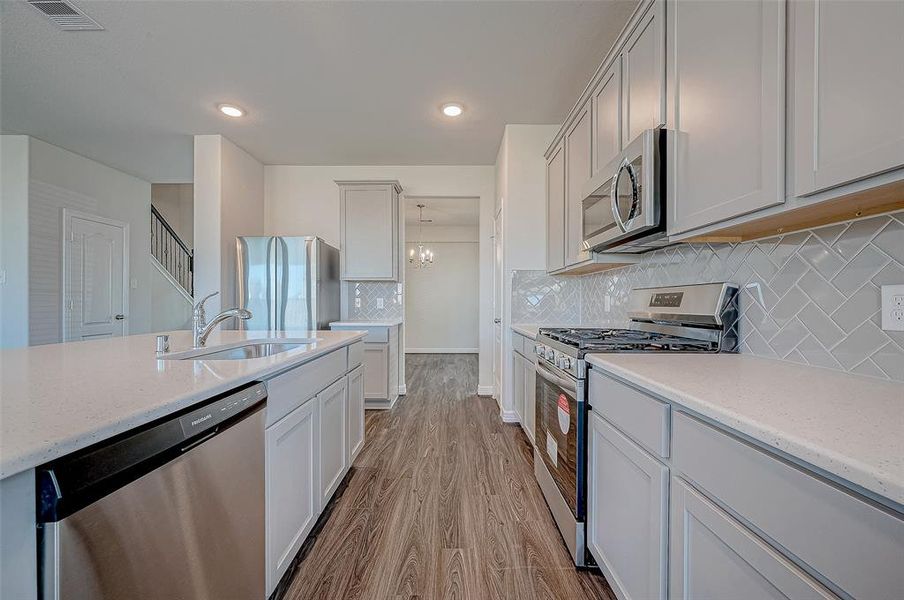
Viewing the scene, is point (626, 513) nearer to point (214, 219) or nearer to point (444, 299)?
point (214, 219)

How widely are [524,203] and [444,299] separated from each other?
4.61 m

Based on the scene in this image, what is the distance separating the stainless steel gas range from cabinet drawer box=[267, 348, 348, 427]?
3.68 feet

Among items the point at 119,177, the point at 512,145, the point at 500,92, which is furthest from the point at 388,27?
the point at 119,177

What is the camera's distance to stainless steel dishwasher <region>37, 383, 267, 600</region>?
0.61 metres

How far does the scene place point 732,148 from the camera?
1.12 metres

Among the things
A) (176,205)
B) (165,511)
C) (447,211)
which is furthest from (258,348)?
(176,205)

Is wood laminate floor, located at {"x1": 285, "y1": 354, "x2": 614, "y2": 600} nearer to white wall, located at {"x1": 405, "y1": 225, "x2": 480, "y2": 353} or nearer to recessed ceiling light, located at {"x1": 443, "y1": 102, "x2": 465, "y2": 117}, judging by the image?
recessed ceiling light, located at {"x1": 443, "y1": 102, "x2": 465, "y2": 117}

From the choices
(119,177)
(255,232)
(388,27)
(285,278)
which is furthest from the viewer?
(119,177)

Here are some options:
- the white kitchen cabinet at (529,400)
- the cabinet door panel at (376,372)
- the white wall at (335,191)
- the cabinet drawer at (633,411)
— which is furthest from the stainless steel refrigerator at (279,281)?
the cabinet drawer at (633,411)

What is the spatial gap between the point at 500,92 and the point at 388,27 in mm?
1020

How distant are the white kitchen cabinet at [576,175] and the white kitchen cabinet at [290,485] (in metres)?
1.87

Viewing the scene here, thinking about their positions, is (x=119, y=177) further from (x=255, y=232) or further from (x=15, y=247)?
(x=255, y=232)

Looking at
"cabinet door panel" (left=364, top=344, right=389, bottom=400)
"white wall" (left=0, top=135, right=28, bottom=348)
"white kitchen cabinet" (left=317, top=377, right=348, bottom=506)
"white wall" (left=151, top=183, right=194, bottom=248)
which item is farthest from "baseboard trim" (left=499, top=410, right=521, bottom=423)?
"white wall" (left=151, top=183, right=194, bottom=248)

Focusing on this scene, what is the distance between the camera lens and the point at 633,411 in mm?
1147
